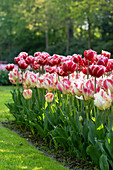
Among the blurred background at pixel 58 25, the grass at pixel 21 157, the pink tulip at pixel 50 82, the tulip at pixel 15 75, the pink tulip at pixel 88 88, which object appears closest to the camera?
the pink tulip at pixel 88 88

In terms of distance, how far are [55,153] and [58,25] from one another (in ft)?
76.7

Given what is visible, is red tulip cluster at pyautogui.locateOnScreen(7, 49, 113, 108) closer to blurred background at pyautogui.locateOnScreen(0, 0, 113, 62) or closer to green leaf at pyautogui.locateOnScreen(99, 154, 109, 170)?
green leaf at pyautogui.locateOnScreen(99, 154, 109, 170)

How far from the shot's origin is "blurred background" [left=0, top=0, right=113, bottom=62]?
17922mm

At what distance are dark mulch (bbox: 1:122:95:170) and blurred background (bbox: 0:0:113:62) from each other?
12.2 meters

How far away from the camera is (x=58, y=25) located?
86.0 ft

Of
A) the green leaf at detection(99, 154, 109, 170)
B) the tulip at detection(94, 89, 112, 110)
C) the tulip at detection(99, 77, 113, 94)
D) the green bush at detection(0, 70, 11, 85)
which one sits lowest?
the green bush at detection(0, 70, 11, 85)

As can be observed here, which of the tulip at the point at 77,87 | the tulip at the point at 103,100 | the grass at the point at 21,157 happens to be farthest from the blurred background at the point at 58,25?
the tulip at the point at 103,100

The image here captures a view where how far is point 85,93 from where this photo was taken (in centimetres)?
341

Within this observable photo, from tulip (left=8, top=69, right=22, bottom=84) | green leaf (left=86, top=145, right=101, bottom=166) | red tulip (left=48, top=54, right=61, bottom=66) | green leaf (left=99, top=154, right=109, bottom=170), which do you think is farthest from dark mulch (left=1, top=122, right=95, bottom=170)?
red tulip (left=48, top=54, right=61, bottom=66)

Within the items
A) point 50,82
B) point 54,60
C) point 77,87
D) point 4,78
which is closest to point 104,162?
point 77,87

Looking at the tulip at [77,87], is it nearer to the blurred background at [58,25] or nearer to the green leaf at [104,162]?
the green leaf at [104,162]

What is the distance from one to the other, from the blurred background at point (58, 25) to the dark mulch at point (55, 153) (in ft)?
40.0

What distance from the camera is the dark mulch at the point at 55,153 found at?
11.6ft

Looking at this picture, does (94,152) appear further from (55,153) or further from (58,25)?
(58,25)
